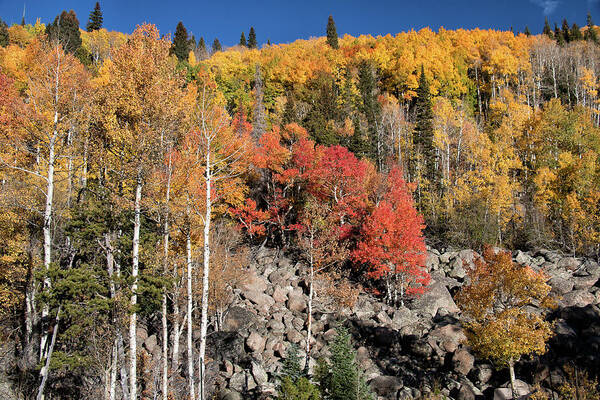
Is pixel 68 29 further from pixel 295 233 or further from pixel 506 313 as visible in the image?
pixel 506 313

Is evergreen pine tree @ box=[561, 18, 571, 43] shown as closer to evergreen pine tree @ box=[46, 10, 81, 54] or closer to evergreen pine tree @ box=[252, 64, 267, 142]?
evergreen pine tree @ box=[252, 64, 267, 142]

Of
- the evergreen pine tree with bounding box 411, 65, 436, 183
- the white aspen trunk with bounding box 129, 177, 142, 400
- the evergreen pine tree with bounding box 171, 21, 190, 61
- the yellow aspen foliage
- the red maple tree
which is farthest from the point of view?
the evergreen pine tree with bounding box 171, 21, 190, 61

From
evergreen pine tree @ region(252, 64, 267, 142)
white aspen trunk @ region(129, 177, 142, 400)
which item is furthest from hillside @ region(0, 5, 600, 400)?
evergreen pine tree @ region(252, 64, 267, 142)

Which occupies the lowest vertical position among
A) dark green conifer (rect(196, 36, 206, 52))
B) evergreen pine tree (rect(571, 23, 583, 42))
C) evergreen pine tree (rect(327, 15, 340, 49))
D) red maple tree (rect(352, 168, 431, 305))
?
red maple tree (rect(352, 168, 431, 305))

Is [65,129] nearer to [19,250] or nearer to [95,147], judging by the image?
[95,147]

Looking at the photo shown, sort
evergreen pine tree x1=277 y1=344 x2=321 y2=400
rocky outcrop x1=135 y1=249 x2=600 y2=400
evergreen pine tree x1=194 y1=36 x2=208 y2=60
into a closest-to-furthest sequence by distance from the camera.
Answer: evergreen pine tree x1=277 y1=344 x2=321 y2=400 → rocky outcrop x1=135 y1=249 x2=600 y2=400 → evergreen pine tree x1=194 y1=36 x2=208 y2=60

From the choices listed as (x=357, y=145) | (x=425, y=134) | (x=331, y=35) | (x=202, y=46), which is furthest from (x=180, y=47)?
(x=425, y=134)

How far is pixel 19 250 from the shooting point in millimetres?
16016

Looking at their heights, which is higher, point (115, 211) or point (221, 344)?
point (115, 211)

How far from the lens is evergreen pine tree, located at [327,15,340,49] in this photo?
71394 mm

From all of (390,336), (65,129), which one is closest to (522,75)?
(390,336)

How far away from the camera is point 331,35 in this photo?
73875 mm

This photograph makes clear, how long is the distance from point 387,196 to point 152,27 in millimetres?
24143

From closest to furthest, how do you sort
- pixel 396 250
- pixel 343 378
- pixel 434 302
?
pixel 343 378, pixel 396 250, pixel 434 302
